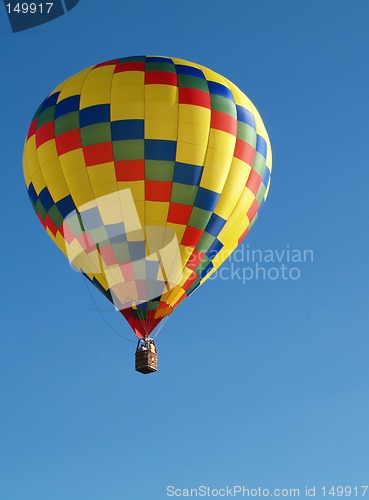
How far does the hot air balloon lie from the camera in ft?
66.8

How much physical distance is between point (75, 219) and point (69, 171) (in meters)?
0.99

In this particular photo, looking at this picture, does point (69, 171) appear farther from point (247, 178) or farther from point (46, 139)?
point (247, 178)

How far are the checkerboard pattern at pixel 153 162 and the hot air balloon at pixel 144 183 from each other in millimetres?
21

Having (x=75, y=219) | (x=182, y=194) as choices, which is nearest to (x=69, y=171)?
(x=75, y=219)

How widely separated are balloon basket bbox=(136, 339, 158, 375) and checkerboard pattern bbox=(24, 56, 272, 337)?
18.5 inches

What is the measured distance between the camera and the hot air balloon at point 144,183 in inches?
802

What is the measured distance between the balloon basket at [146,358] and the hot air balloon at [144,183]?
4cm

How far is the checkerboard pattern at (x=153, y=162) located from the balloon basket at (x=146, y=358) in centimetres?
47

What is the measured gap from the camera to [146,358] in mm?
19734

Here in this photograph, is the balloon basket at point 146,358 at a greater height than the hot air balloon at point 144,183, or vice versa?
the hot air balloon at point 144,183

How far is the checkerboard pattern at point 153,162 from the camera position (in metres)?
20.4

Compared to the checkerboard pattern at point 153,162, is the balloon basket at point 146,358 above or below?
below

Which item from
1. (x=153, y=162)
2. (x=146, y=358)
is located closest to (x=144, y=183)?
(x=153, y=162)

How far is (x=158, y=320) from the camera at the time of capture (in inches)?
810
